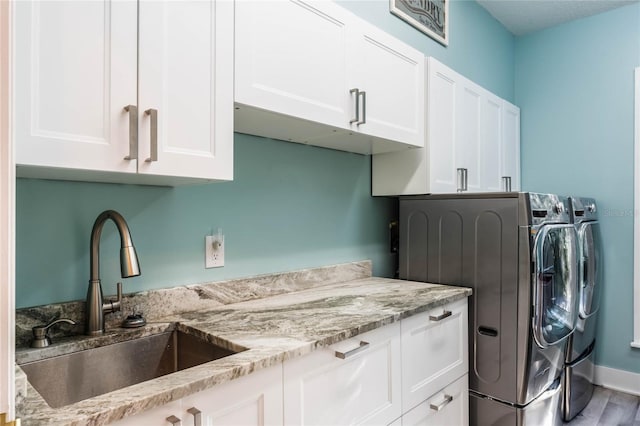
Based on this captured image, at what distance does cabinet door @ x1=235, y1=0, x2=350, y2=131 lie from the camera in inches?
50.9

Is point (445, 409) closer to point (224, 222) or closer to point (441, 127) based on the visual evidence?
point (224, 222)

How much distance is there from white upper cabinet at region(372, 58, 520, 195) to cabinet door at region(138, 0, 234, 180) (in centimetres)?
117

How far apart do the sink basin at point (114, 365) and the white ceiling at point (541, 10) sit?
300 cm

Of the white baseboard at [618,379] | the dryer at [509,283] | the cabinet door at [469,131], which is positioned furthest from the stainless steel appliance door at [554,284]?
the white baseboard at [618,379]

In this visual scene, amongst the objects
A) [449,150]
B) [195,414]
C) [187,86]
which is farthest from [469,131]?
[195,414]

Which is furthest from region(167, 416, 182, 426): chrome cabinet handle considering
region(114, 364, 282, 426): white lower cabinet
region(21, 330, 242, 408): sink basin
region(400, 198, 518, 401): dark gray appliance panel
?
region(400, 198, 518, 401): dark gray appliance panel

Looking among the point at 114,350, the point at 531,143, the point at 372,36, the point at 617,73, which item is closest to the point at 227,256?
the point at 114,350

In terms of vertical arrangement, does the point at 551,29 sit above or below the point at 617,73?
above

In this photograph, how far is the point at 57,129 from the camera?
912mm

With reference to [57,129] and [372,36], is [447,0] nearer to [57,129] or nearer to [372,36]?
[372,36]

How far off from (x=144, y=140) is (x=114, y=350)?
64 cm

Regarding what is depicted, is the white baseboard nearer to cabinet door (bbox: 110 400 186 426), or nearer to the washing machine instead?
the washing machine

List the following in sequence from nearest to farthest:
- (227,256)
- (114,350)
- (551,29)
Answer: (114,350)
(227,256)
(551,29)

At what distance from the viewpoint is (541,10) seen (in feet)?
9.70
